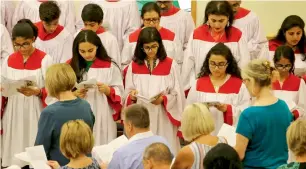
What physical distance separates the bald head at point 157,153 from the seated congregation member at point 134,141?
0.33 m

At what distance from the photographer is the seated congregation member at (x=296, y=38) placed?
6.64m

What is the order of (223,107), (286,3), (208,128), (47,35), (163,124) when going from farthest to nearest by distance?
(286,3) → (47,35) → (163,124) → (223,107) → (208,128)

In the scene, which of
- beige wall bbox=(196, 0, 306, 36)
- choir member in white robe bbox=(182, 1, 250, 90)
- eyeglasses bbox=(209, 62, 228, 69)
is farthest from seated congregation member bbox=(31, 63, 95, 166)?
beige wall bbox=(196, 0, 306, 36)

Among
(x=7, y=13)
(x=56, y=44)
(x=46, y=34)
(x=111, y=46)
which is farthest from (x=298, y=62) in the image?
(x=7, y=13)

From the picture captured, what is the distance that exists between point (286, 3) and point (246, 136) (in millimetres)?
4477

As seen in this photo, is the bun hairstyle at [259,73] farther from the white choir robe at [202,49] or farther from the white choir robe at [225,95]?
the white choir robe at [202,49]

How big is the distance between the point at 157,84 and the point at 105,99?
19.0 inches

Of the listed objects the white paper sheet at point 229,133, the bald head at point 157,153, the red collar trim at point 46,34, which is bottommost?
the white paper sheet at point 229,133

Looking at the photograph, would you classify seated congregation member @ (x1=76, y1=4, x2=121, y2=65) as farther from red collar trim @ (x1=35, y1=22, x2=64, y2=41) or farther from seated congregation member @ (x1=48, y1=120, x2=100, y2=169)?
seated congregation member @ (x1=48, y1=120, x2=100, y2=169)

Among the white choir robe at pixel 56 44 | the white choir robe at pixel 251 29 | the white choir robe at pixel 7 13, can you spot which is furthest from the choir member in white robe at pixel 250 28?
the white choir robe at pixel 7 13

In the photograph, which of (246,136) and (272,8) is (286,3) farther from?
(246,136)

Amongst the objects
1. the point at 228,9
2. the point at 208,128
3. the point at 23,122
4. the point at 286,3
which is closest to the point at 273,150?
the point at 208,128

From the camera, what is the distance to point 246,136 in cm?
430

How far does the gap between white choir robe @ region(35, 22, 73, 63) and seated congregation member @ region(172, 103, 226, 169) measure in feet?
10.5
